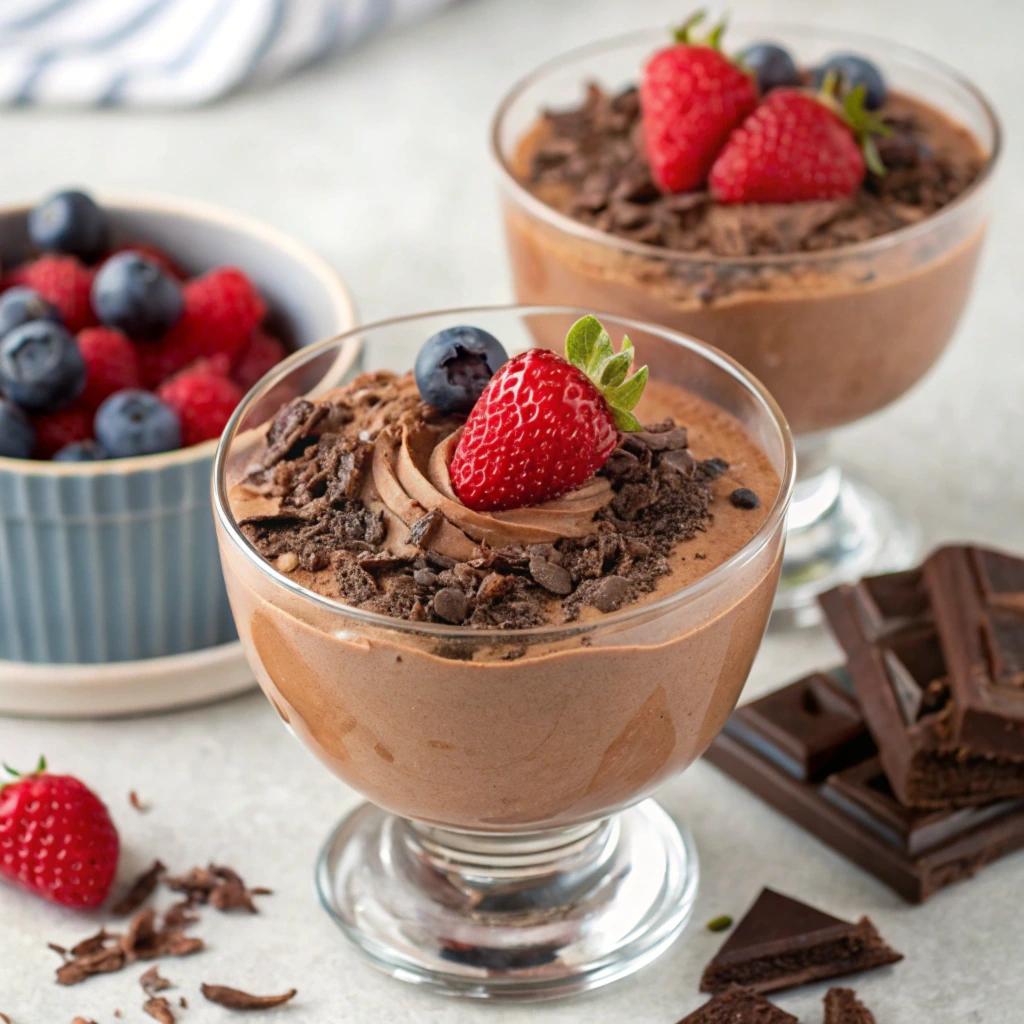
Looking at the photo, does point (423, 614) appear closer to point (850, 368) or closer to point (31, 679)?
point (31, 679)

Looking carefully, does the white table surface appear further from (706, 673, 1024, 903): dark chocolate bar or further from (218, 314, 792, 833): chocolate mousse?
(218, 314, 792, 833): chocolate mousse

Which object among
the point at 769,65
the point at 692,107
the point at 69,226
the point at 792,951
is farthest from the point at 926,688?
the point at 69,226

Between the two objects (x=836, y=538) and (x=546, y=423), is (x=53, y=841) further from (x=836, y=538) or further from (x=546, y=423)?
(x=836, y=538)

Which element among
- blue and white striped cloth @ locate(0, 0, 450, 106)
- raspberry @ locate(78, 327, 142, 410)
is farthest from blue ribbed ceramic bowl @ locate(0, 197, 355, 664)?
blue and white striped cloth @ locate(0, 0, 450, 106)

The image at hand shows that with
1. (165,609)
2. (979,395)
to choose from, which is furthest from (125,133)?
(979,395)

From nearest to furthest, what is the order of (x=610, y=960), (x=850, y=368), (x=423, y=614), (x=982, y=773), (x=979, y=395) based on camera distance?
(x=423, y=614), (x=610, y=960), (x=982, y=773), (x=850, y=368), (x=979, y=395)

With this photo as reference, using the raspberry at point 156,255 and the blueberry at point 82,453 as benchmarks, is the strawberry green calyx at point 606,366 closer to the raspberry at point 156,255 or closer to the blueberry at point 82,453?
the blueberry at point 82,453
